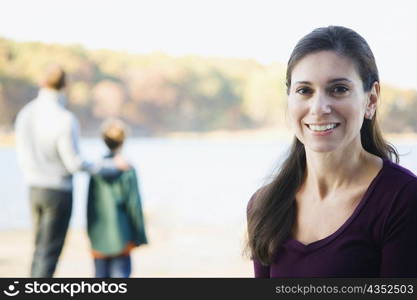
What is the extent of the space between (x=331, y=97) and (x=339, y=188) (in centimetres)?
17

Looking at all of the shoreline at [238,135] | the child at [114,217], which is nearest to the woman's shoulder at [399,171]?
the child at [114,217]

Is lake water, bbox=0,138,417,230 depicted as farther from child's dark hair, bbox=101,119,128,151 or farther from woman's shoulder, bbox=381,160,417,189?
woman's shoulder, bbox=381,160,417,189

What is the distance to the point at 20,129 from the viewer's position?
100 inches

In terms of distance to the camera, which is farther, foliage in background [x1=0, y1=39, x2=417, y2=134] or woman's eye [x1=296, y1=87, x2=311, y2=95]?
foliage in background [x1=0, y1=39, x2=417, y2=134]

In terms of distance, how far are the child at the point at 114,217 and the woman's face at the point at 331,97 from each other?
163cm

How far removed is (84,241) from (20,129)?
115 cm

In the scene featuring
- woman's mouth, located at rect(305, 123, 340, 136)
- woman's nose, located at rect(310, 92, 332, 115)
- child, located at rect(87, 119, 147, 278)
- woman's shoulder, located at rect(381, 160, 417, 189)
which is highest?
child, located at rect(87, 119, 147, 278)

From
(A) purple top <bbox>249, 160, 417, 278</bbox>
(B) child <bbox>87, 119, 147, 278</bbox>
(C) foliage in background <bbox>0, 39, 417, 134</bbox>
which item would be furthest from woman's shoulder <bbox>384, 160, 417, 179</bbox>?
(C) foliage in background <bbox>0, 39, 417, 134</bbox>

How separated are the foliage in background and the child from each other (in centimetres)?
111

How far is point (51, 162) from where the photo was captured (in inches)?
97.9

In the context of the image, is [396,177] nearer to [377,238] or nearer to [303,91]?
[377,238]


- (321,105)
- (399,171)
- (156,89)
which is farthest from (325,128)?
(156,89)

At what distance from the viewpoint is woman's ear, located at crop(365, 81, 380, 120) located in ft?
3.16

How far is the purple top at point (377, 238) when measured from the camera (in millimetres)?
852
